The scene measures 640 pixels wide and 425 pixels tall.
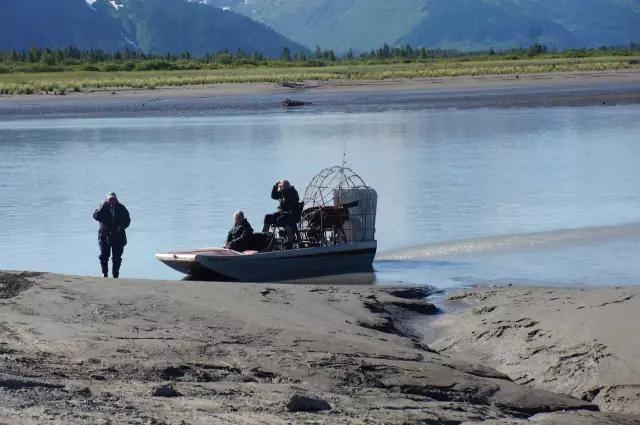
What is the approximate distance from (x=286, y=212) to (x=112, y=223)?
2.47 meters

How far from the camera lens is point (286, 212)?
1766 centimetres

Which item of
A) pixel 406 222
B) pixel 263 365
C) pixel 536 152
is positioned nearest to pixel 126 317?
pixel 263 365

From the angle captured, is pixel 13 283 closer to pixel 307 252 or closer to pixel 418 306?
pixel 418 306

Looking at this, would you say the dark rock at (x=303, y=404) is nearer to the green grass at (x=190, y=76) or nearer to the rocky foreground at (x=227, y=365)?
the rocky foreground at (x=227, y=365)

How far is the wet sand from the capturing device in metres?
63.2

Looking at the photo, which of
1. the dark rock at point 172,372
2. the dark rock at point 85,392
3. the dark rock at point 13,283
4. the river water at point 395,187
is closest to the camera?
the dark rock at point 85,392

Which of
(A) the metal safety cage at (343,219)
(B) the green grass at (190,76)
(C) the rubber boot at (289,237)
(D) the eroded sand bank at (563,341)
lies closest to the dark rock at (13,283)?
(D) the eroded sand bank at (563,341)

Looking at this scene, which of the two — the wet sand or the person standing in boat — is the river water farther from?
the wet sand

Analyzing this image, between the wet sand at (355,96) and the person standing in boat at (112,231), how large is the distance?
4287 centimetres

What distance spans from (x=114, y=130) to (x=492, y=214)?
3080 cm

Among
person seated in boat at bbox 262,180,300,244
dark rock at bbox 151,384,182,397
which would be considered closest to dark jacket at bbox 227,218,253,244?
person seated in boat at bbox 262,180,300,244

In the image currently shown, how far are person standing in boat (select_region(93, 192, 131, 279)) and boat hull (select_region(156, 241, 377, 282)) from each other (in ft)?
1.89

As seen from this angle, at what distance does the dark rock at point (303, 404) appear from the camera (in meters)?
8.71

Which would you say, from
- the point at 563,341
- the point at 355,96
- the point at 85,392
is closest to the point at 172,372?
the point at 85,392
